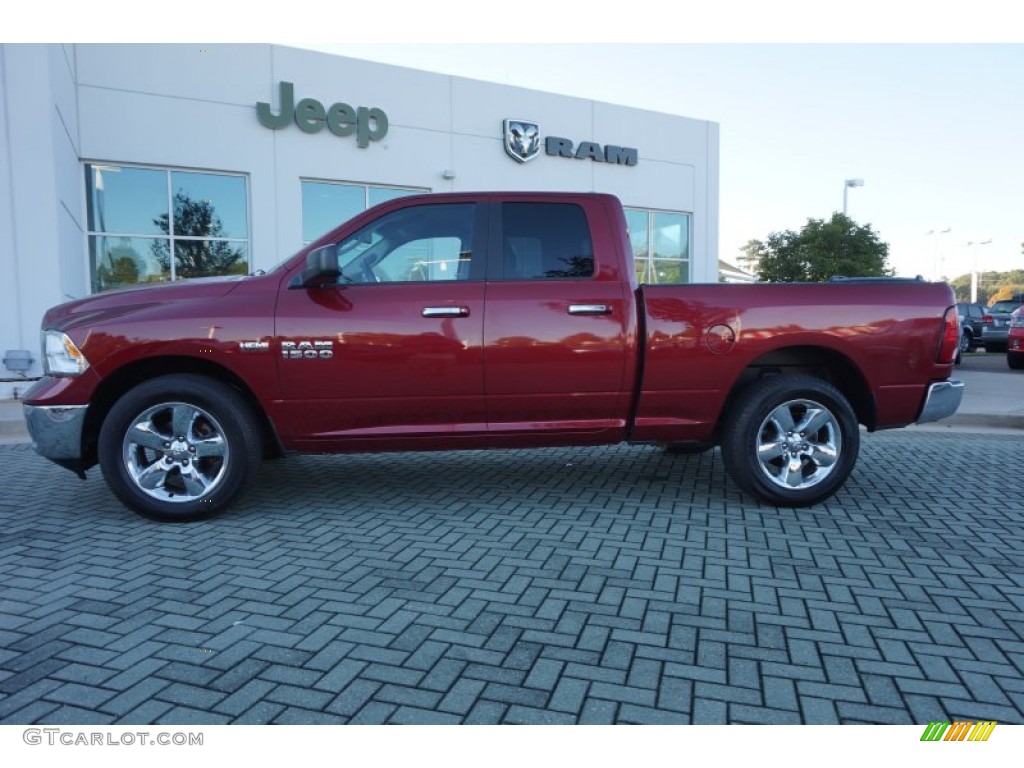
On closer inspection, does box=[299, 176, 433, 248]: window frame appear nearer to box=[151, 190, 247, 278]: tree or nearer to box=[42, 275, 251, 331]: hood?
box=[151, 190, 247, 278]: tree

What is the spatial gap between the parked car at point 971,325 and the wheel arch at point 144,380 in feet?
75.2

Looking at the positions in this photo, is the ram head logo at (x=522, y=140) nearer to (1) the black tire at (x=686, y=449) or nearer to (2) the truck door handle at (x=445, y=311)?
(1) the black tire at (x=686, y=449)

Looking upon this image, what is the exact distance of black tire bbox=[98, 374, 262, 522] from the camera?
428cm

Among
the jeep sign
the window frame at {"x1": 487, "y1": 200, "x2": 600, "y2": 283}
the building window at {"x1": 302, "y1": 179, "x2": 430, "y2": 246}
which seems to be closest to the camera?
the window frame at {"x1": 487, "y1": 200, "x2": 600, "y2": 283}

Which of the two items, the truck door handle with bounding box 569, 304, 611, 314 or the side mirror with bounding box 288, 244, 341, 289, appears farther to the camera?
the truck door handle with bounding box 569, 304, 611, 314

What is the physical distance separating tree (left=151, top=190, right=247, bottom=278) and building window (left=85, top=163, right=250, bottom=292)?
0.02m

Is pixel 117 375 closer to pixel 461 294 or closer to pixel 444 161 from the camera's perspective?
pixel 461 294

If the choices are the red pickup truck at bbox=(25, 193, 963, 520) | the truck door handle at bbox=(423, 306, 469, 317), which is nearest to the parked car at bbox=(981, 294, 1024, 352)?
the red pickup truck at bbox=(25, 193, 963, 520)

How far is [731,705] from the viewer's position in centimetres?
236

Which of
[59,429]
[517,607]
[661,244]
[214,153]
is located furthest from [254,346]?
[661,244]

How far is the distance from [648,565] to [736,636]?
0.83m

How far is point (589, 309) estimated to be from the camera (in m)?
4.52

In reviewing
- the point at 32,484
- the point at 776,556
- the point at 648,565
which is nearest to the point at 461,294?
the point at 648,565

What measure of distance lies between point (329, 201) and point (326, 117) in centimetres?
153
